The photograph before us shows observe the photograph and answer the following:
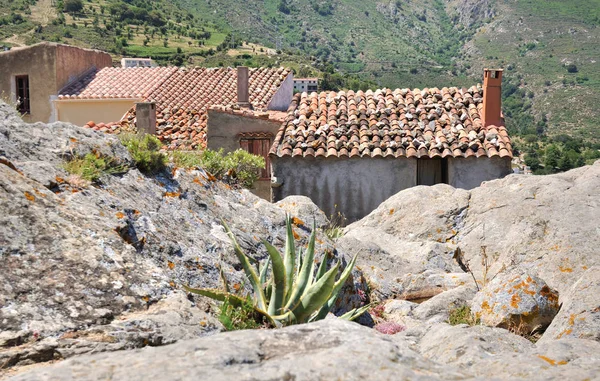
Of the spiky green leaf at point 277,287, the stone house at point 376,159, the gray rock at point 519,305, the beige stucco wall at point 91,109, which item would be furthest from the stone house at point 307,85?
the spiky green leaf at point 277,287

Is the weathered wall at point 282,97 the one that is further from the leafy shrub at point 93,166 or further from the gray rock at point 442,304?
the leafy shrub at point 93,166

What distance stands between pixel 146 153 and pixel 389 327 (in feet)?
8.59

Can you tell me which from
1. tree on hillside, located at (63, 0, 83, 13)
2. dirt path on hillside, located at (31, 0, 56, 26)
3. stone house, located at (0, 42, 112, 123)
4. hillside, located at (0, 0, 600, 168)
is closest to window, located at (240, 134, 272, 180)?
stone house, located at (0, 42, 112, 123)

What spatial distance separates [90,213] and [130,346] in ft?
4.57

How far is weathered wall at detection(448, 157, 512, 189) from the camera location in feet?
54.3

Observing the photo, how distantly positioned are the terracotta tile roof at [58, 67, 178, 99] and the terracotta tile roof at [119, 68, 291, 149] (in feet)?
1.70

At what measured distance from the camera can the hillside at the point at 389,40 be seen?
64938 millimetres

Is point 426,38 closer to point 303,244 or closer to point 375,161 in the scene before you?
point 375,161

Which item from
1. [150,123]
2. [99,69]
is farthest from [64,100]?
[150,123]

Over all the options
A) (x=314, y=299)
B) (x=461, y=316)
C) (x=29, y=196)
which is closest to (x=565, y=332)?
(x=461, y=316)

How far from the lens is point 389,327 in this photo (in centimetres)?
628

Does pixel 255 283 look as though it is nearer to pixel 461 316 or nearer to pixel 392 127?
pixel 461 316

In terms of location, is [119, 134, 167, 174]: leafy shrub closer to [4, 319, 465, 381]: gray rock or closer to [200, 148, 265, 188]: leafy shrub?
[200, 148, 265, 188]: leafy shrub

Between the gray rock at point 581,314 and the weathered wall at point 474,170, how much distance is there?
34.5 ft
